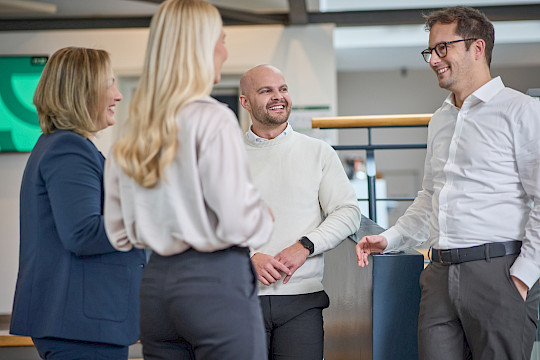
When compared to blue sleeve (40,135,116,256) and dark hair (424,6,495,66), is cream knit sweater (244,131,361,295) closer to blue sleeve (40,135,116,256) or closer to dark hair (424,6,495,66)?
dark hair (424,6,495,66)

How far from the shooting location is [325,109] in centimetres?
571

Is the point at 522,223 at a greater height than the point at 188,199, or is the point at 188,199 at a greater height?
the point at 188,199

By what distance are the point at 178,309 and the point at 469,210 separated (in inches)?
32.9

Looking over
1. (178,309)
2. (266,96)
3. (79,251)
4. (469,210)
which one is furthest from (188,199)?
(266,96)

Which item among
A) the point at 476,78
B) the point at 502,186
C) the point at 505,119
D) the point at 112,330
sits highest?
the point at 476,78

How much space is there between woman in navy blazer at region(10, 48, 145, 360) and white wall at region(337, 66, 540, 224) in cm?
808

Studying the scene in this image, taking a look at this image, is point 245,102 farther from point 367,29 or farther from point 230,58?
point 367,29

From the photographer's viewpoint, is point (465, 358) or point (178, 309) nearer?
point (178, 309)

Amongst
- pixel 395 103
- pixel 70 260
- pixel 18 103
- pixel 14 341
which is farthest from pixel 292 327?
pixel 395 103

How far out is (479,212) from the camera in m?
1.59

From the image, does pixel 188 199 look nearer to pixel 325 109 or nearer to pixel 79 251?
pixel 79 251

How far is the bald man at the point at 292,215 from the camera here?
1.99 m

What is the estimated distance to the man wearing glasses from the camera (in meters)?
1.52

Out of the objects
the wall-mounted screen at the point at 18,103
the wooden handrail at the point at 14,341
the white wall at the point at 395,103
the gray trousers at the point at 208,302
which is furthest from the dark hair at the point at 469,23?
the white wall at the point at 395,103
